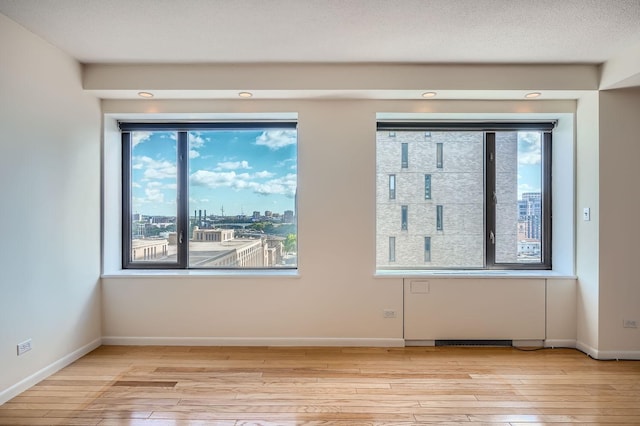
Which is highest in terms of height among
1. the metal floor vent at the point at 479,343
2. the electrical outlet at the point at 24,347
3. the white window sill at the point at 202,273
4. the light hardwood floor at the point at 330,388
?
the white window sill at the point at 202,273

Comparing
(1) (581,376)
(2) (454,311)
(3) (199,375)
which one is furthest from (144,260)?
(1) (581,376)

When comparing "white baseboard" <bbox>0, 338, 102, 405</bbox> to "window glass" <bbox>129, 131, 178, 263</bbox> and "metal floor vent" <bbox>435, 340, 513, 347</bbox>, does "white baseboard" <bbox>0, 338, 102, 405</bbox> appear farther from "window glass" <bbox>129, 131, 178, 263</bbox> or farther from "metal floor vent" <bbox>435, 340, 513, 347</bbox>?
"metal floor vent" <bbox>435, 340, 513, 347</bbox>

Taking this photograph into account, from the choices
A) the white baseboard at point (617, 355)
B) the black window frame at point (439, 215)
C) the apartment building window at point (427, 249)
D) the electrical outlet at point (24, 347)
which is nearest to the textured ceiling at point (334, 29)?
the black window frame at point (439, 215)

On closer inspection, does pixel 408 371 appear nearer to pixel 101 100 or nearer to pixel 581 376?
pixel 581 376

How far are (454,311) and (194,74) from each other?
3285 millimetres

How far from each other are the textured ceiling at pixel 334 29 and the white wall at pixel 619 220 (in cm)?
52

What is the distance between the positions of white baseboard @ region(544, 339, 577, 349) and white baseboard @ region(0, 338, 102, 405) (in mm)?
4314

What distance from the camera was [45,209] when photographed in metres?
2.83

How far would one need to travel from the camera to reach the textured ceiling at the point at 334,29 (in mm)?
2285

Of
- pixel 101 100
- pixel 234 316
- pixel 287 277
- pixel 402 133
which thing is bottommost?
pixel 234 316

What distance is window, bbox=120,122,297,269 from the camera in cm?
383

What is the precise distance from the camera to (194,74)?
3236mm

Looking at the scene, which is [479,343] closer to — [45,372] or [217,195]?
[217,195]

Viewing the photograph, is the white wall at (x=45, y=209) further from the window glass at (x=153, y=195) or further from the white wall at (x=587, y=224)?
the white wall at (x=587, y=224)
